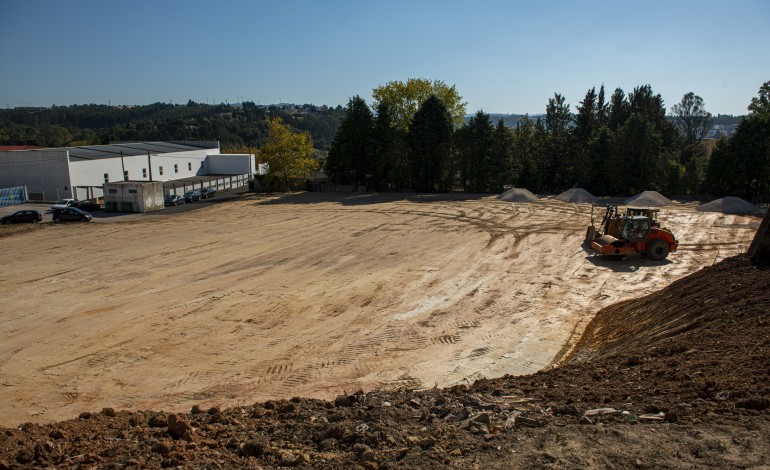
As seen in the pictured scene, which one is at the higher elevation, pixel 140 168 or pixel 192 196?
pixel 140 168

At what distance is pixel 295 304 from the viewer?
1803 cm

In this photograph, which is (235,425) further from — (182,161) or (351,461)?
(182,161)

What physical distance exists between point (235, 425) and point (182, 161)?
61493 mm

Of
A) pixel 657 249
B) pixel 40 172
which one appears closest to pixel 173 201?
pixel 40 172

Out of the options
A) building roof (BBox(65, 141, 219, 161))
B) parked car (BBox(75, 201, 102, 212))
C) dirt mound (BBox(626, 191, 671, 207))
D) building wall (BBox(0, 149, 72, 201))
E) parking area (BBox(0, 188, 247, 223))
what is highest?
building roof (BBox(65, 141, 219, 161))

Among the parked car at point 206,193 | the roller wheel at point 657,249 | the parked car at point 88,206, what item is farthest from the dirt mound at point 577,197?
the parked car at point 88,206

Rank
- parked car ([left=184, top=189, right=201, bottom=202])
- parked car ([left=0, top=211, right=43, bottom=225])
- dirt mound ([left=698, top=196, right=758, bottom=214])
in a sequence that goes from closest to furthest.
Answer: dirt mound ([left=698, top=196, right=758, bottom=214]) < parked car ([left=0, top=211, right=43, bottom=225]) < parked car ([left=184, top=189, right=201, bottom=202])

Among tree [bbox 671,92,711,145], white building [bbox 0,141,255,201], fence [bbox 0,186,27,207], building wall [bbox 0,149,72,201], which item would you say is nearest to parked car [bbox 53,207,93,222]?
white building [bbox 0,141,255,201]

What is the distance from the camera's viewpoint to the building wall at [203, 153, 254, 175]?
6800 cm

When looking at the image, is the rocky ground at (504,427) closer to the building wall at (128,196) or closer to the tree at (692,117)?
the building wall at (128,196)

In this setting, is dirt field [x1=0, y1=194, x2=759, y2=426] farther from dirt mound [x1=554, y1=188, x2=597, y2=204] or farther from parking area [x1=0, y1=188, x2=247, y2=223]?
dirt mound [x1=554, y1=188, x2=597, y2=204]

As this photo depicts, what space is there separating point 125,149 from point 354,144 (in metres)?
28.7

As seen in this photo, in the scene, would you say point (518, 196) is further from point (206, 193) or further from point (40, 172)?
point (40, 172)

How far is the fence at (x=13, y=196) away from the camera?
4672 centimetres
